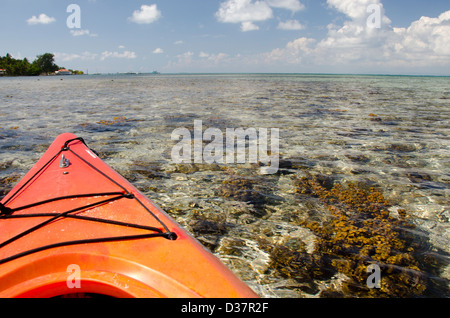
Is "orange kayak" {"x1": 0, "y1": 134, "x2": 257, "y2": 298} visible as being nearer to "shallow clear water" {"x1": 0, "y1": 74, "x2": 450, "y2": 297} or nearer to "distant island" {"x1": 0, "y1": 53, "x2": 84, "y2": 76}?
"shallow clear water" {"x1": 0, "y1": 74, "x2": 450, "y2": 297}

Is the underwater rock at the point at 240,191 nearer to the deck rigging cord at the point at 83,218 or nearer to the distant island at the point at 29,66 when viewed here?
the deck rigging cord at the point at 83,218

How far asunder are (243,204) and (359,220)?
6.08ft

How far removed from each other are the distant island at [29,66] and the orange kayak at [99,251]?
150 meters

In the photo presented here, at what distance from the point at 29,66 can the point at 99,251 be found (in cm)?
15976

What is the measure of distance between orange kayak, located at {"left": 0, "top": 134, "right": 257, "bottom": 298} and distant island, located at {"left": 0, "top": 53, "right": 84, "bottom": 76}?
15021 centimetres

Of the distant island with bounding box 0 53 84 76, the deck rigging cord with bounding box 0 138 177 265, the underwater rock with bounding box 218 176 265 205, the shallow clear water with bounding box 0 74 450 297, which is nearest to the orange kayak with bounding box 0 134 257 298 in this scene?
the deck rigging cord with bounding box 0 138 177 265

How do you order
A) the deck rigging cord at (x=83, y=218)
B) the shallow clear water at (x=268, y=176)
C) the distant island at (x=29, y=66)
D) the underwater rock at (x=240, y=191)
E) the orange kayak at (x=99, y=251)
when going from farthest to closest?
the distant island at (x=29, y=66), the underwater rock at (x=240, y=191), the shallow clear water at (x=268, y=176), the deck rigging cord at (x=83, y=218), the orange kayak at (x=99, y=251)

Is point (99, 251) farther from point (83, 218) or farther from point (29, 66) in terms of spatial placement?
point (29, 66)

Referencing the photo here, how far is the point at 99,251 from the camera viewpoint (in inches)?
87.2

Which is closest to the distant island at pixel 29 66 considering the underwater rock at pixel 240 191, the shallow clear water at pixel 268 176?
the shallow clear water at pixel 268 176

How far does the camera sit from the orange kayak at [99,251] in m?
1.92

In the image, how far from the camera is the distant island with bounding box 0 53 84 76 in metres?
120
